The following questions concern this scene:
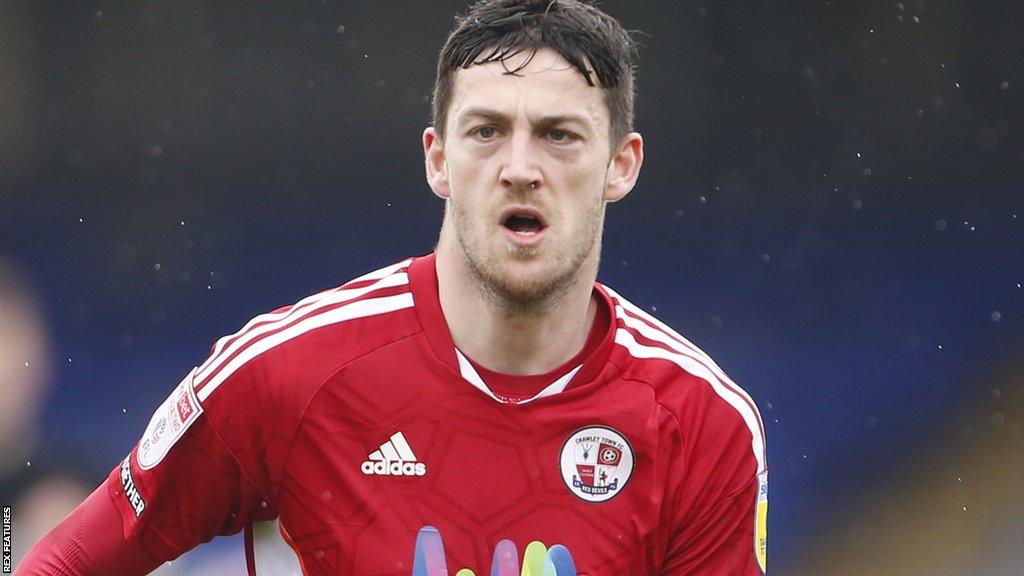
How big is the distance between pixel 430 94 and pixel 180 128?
89cm

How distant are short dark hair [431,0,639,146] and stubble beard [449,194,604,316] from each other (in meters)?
0.21

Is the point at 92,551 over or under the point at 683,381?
under

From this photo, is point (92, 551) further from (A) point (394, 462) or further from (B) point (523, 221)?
(B) point (523, 221)

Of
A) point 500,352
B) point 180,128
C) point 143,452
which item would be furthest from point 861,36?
point 143,452

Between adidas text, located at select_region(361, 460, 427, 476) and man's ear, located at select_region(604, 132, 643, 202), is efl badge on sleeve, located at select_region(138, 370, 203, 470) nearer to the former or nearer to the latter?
adidas text, located at select_region(361, 460, 427, 476)

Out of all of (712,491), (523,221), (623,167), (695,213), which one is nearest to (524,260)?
(523,221)

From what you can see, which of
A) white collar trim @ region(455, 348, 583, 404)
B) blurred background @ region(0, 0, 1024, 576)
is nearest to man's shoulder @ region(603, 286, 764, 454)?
white collar trim @ region(455, 348, 583, 404)

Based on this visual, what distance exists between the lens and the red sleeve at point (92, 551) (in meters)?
2.82

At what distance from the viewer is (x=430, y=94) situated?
5.36 m

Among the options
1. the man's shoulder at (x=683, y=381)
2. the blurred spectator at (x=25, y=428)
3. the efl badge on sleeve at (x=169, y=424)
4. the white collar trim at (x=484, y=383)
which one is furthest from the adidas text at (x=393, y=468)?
the blurred spectator at (x=25, y=428)

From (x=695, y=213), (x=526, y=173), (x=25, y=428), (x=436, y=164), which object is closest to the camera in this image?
(x=526, y=173)

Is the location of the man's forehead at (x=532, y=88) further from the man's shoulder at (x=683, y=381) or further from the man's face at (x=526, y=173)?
the man's shoulder at (x=683, y=381)

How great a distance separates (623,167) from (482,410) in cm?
55

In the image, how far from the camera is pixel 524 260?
269 centimetres
